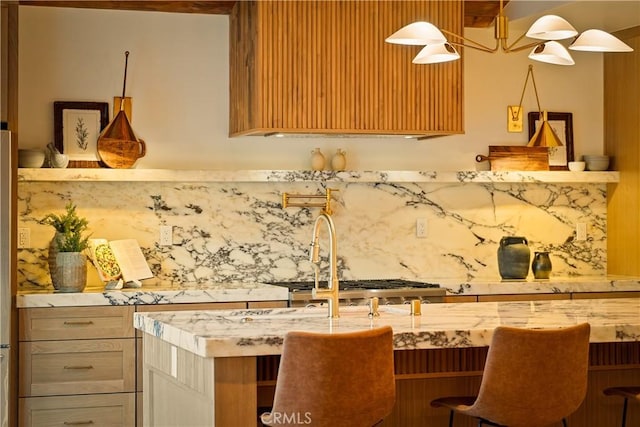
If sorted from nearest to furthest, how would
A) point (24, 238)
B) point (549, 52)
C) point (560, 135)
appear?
point (549, 52) → point (24, 238) → point (560, 135)

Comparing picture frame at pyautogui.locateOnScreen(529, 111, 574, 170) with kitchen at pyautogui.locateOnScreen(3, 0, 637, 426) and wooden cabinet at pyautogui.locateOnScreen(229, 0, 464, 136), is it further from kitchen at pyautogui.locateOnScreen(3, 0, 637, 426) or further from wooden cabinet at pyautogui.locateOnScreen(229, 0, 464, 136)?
wooden cabinet at pyautogui.locateOnScreen(229, 0, 464, 136)

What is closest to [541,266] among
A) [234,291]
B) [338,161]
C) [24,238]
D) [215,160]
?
[338,161]

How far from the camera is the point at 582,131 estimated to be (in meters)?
6.55

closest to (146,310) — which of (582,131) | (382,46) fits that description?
(382,46)

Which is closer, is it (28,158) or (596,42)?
(596,42)

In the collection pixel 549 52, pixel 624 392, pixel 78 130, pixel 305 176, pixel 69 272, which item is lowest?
pixel 624 392

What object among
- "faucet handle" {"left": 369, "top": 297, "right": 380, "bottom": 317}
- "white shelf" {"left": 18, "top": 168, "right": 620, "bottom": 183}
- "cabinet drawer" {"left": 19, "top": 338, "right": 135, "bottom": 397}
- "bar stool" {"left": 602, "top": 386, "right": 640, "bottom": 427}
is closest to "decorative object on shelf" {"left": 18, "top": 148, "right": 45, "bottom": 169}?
"white shelf" {"left": 18, "top": 168, "right": 620, "bottom": 183}

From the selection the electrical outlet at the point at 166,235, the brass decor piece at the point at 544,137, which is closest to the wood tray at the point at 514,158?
the brass decor piece at the point at 544,137

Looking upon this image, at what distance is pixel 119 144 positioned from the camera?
5590 millimetres

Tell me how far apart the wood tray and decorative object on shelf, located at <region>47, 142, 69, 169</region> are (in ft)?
8.22

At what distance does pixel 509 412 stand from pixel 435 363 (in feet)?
1.46

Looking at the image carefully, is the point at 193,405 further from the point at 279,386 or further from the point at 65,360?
the point at 65,360

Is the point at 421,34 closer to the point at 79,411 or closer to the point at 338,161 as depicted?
the point at 338,161

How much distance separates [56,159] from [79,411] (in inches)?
53.3
